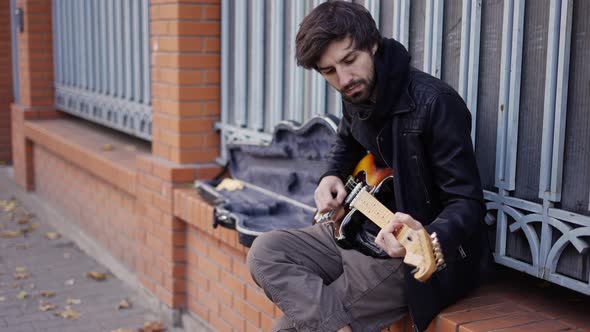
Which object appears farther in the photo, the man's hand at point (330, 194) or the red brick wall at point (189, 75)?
the red brick wall at point (189, 75)

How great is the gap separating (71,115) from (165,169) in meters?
4.21

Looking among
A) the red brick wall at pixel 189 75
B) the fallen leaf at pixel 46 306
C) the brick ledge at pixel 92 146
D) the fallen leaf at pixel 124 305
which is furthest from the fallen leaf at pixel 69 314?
the red brick wall at pixel 189 75

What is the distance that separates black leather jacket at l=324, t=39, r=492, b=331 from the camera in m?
2.65

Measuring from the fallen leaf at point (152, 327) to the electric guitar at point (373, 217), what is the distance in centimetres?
225

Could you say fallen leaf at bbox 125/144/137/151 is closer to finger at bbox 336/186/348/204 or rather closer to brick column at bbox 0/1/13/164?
finger at bbox 336/186/348/204

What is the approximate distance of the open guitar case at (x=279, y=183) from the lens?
4000 millimetres

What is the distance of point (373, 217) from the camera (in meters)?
2.70

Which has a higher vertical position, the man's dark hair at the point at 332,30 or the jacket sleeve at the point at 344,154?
the man's dark hair at the point at 332,30

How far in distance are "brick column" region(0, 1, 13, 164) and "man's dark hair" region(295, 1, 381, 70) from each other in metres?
9.25

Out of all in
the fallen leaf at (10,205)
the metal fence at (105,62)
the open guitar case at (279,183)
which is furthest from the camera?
the fallen leaf at (10,205)

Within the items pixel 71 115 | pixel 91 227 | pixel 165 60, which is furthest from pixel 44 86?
pixel 165 60

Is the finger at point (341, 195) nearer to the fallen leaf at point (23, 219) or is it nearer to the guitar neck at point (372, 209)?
the guitar neck at point (372, 209)

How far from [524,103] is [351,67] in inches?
25.2

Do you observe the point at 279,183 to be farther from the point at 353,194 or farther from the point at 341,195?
the point at 353,194
